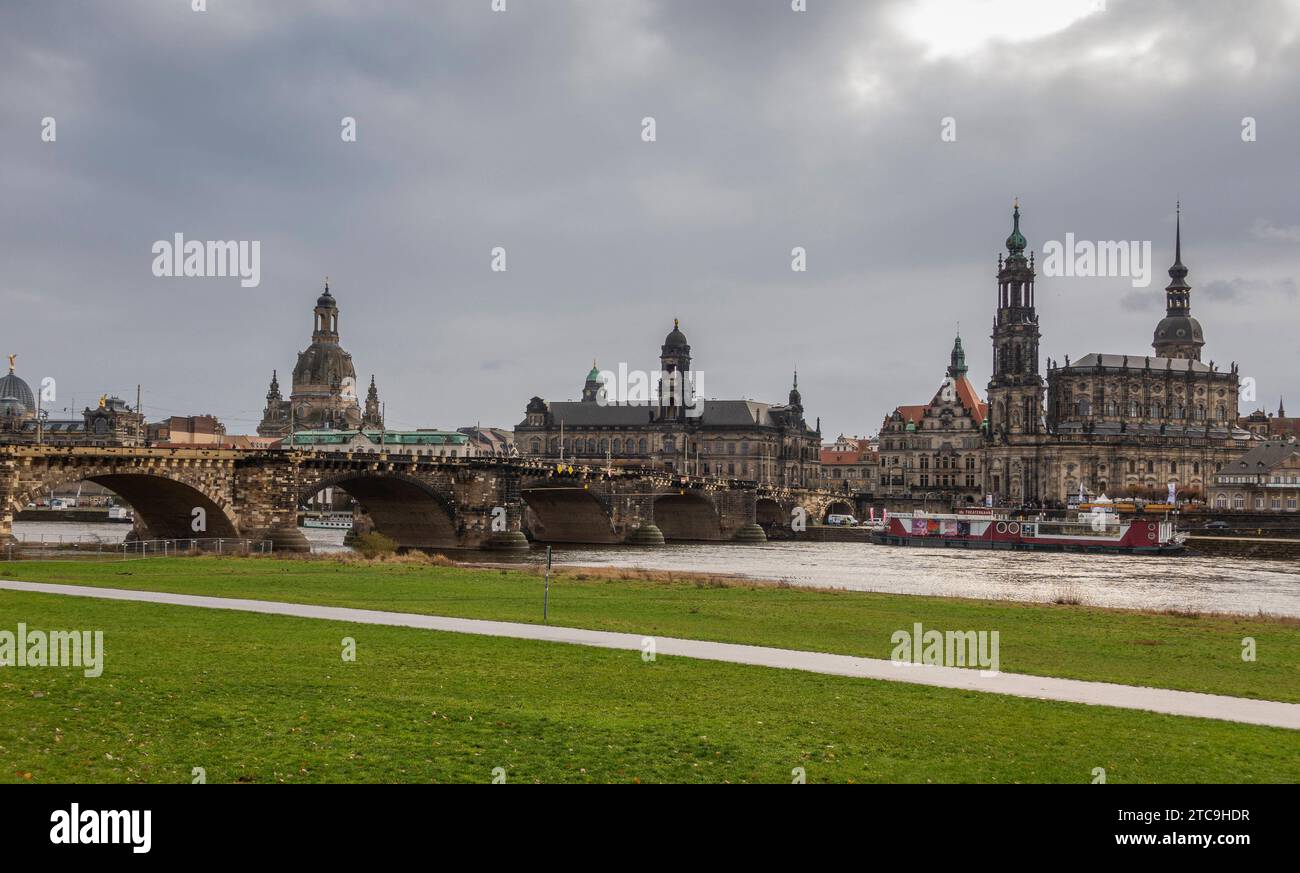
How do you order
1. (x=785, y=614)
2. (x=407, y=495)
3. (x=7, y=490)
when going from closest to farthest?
(x=785, y=614) → (x=7, y=490) → (x=407, y=495)

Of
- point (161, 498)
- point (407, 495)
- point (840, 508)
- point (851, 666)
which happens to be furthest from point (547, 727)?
point (840, 508)

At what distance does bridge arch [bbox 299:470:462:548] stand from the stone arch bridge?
112 mm

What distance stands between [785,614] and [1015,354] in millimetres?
165676

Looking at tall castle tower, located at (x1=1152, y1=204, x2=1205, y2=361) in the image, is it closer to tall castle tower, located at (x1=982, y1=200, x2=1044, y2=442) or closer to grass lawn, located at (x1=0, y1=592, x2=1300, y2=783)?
tall castle tower, located at (x1=982, y1=200, x2=1044, y2=442)

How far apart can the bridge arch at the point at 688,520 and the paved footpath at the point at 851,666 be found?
10047cm

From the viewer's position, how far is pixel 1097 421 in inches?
7042

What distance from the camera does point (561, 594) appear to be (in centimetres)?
3750

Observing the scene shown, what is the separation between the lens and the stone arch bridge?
198ft

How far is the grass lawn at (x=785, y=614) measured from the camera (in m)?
24.3

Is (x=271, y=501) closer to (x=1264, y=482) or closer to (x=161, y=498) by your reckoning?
(x=161, y=498)

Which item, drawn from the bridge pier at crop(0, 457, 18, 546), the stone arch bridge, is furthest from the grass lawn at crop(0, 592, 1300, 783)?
the stone arch bridge

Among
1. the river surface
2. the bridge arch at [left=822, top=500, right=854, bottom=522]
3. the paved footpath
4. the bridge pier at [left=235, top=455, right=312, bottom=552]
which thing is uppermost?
the bridge pier at [left=235, top=455, right=312, bottom=552]
